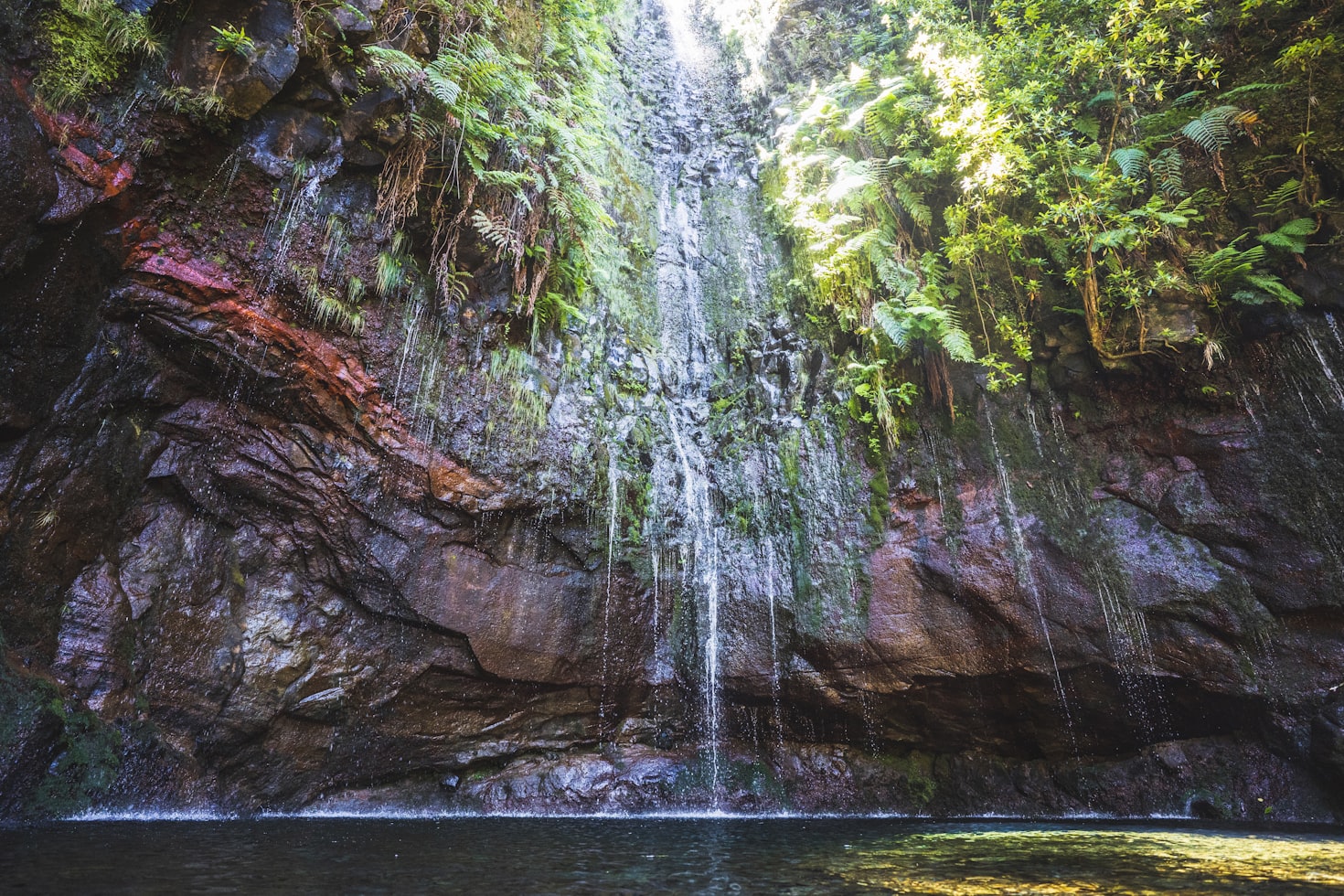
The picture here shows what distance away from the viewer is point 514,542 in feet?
24.6

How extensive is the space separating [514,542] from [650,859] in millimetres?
4183

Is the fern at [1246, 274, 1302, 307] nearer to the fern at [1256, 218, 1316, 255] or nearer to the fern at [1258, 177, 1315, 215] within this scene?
the fern at [1256, 218, 1316, 255]

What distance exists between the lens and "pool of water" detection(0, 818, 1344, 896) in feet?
10.5

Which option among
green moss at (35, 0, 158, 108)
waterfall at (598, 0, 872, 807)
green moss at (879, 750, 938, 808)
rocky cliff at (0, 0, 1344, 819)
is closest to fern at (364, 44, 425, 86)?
rocky cliff at (0, 0, 1344, 819)

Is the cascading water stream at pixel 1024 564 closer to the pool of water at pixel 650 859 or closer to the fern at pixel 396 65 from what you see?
the pool of water at pixel 650 859

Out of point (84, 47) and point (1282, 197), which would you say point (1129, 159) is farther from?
point (84, 47)

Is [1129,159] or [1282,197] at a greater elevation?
[1129,159]

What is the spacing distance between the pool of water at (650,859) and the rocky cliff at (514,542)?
126 cm

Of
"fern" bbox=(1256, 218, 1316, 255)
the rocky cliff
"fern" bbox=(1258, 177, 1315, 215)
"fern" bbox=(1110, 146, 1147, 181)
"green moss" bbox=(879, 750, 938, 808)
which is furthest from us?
"green moss" bbox=(879, 750, 938, 808)

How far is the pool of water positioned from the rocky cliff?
49.6 inches

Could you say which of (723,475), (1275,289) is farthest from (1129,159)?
(723,475)

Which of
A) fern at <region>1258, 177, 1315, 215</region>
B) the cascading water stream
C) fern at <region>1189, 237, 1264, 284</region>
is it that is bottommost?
the cascading water stream

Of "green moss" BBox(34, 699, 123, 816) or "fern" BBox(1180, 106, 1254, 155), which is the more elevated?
"fern" BBox(1180, 106, 1254, 155)

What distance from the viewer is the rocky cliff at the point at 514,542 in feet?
18.6
